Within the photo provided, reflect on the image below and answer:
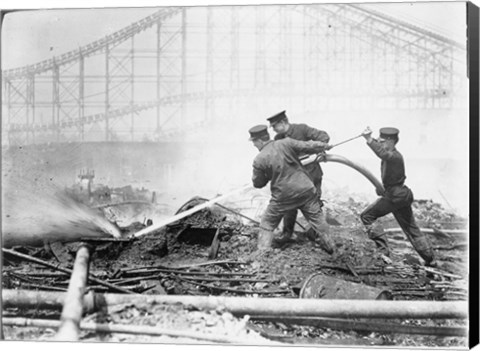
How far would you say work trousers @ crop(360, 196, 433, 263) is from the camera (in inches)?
311

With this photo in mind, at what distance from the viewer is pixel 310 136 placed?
8.02 m

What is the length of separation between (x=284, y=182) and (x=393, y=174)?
115 cm

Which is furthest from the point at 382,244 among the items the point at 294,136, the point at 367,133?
the point at 294,136

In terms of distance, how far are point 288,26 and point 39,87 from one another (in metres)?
2.86

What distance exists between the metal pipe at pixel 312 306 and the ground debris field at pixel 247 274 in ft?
0.19

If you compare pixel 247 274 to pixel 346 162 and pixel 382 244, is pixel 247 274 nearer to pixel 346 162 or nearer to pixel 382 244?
pixel 382 244

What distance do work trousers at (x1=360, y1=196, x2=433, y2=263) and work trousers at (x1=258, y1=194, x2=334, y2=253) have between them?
0.43 metres

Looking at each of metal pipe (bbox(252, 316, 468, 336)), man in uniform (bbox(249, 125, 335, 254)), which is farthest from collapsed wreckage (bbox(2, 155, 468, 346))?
man in uniform (bbox(249, 125, 335, 254))

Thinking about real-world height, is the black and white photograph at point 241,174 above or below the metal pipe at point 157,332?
above

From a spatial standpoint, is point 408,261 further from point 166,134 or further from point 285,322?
point 166,134

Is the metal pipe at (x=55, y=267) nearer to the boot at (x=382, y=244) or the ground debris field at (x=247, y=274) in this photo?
the ground debris field at (x=247, y=274)

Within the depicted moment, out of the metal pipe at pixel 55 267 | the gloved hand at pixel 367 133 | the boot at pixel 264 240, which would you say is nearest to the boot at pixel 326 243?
the boot at pixel 264 240

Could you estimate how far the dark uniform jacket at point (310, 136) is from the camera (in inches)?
315

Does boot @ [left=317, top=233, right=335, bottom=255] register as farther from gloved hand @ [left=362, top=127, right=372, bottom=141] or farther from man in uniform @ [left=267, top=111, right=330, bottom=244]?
gloved hand @ [left=362, top=127, right=372, bottom=141]
